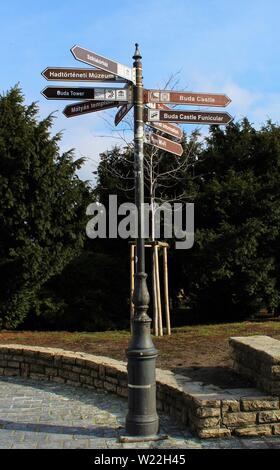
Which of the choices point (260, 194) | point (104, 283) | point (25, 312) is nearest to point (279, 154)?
point (260, 194)

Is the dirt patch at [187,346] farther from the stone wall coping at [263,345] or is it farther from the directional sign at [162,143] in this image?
the directional sign at [162,143]

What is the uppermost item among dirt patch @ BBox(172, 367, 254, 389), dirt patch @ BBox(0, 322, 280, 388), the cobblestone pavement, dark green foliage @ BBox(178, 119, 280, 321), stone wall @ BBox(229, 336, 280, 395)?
dark green foliage @ BBox(178, 119, 280, 321)

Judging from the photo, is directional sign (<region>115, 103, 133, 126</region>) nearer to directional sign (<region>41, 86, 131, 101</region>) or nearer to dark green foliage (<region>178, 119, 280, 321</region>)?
directional sign (<region>41, 86, 131, 101</region>)

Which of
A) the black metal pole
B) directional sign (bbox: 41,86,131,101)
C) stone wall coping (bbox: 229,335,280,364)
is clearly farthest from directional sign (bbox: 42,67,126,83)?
stone wall coping (bbox: 229,335,280,364)

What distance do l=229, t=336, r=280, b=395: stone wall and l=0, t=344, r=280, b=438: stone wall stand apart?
0.49ft

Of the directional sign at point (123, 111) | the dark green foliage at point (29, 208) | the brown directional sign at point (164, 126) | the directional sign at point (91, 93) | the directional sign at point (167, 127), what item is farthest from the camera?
the dark green foliage at point (29, 208)

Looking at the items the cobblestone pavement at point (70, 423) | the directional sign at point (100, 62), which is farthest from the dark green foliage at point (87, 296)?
the directional sign at point (100, 62)

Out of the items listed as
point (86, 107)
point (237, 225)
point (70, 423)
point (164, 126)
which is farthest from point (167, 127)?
point (237, 225)

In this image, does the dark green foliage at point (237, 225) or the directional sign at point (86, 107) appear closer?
the directional sign at point (86, 107)

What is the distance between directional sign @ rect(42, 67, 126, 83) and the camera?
5.69 metres

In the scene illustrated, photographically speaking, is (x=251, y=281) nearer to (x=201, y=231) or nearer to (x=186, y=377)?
(x=201, y=231)

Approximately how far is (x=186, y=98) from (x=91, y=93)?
40.9 inches

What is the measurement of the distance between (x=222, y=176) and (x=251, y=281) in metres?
3.09

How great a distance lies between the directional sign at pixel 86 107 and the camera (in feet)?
19.3
